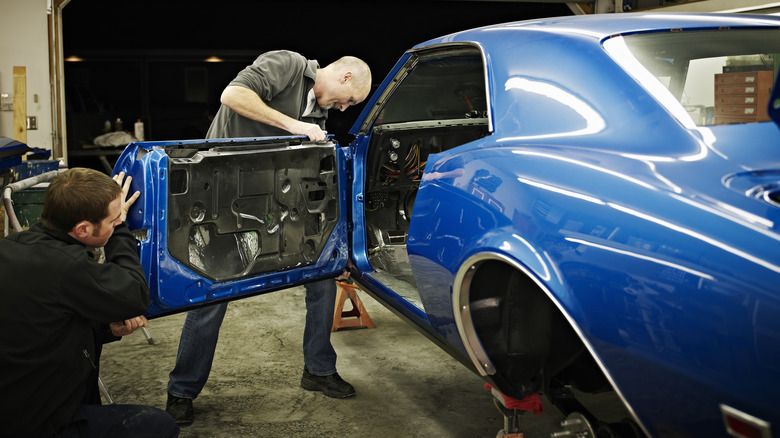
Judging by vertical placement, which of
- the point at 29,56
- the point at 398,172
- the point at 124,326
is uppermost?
the point at 29,56

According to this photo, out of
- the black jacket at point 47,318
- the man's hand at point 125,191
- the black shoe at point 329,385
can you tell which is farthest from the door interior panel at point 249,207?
the black shoe at point 329,385

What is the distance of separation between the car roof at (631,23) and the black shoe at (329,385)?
1.82 meters

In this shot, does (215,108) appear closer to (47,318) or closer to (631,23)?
(47,318)

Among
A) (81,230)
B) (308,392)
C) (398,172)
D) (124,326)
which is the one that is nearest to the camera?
(81,230)

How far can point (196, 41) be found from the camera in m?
11.6

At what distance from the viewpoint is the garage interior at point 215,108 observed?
3074 millimetres

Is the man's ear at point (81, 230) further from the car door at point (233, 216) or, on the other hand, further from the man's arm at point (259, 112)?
the man's arm at point (259, 112)

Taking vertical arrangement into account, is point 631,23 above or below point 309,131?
above

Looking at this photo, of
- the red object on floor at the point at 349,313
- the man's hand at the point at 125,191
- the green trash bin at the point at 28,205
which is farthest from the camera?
the red object on floor at the point at 349,313

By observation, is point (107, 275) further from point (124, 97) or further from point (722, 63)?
point (124, 97)

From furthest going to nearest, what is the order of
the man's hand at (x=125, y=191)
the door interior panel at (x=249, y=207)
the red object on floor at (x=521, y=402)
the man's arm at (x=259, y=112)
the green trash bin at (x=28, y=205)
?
the green trash bin at (x=28, y=205) → the man's arm at (x=259, y=112) → the door interior panel at (x=249, y=207) → the man's hand at (x=125, y=191) → the red object on floor at (x=521, y=402)

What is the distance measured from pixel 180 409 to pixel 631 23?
7.97ft

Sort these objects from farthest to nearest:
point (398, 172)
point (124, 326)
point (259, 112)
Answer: point (398, 172)
point (259, 112)
point (124, 326)

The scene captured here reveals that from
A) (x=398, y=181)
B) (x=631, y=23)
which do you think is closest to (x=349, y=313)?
(x=398, y=181)
